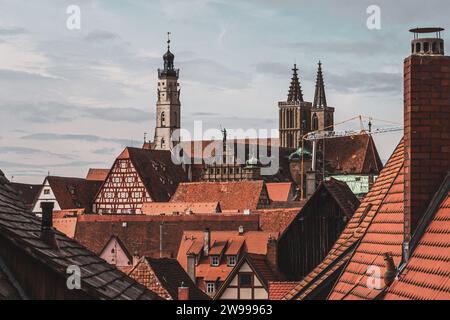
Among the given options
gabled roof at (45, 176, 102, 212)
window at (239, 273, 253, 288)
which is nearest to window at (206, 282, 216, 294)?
window at (239, 273, 253, 288)

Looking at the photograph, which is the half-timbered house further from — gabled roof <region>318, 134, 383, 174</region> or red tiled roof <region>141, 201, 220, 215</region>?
gabled roof <region>318, 134, 383, 174</region>

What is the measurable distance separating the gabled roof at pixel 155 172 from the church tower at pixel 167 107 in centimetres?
4153

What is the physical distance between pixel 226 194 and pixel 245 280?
67.4m

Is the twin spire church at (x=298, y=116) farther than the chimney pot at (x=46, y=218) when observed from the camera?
Yes

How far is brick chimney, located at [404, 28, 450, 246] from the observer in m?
13.4

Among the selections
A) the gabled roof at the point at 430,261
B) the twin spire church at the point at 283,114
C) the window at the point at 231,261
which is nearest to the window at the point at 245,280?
the window at the point at 231,261

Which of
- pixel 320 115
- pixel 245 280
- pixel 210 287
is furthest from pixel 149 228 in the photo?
pixel 320 115

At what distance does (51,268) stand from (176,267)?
3371 cm

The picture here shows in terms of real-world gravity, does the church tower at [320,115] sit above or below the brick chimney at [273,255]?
above

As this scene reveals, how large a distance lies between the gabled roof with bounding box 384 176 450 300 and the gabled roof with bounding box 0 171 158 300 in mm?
2825

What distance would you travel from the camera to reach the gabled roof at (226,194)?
106m

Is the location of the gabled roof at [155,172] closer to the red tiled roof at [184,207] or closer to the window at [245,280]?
the red tiled roof at [184,207]

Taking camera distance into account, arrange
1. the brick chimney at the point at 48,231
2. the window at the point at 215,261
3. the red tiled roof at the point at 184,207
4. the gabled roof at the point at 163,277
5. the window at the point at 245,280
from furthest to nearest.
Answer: the red tiled roof at the point at 184,207 → the window at the point at 215,261 → the gabled roof at the point at 163,277 → the window at the point at 245,280 → the brick chimney at the point at 48,231
